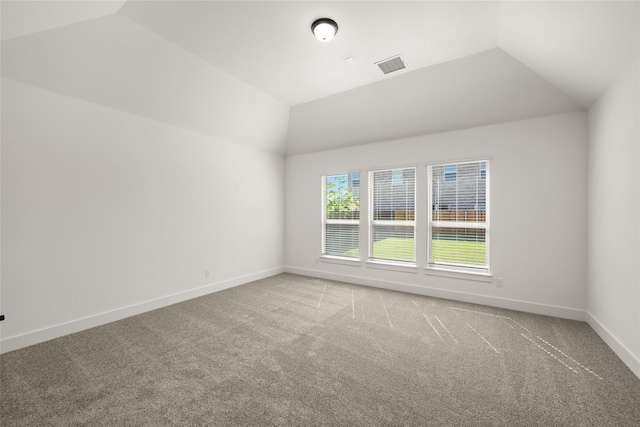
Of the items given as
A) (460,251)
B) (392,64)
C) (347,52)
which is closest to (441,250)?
(460,251)

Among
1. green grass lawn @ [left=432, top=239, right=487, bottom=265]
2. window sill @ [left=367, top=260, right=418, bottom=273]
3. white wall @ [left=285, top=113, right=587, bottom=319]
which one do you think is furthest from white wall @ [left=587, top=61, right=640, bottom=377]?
window sill @ [left=367, top=260, right=418, bottom=273]

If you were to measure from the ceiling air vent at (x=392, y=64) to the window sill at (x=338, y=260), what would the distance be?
3234 millimetres

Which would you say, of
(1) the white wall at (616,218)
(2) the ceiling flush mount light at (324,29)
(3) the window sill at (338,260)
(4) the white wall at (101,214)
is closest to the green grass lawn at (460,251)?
(1) the white wall at (616,218)

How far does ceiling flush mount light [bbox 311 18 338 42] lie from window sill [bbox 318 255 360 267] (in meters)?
3.69

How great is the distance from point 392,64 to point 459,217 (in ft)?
8.15

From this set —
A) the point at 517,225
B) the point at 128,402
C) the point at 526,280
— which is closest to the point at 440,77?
the point at 517,225

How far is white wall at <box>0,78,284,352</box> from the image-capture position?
105 inches

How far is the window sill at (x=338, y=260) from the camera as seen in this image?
514cm

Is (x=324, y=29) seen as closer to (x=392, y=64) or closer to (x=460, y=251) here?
(x=392, y=64)

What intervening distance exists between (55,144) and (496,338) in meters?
5.19

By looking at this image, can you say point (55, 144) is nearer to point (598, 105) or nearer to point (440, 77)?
point (440, 77)

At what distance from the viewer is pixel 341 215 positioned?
5.45 m

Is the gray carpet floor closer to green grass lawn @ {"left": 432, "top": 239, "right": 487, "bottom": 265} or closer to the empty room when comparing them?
the empty room

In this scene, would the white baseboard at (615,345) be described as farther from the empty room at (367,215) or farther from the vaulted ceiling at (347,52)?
the vaulted ceiling at (347,52)
